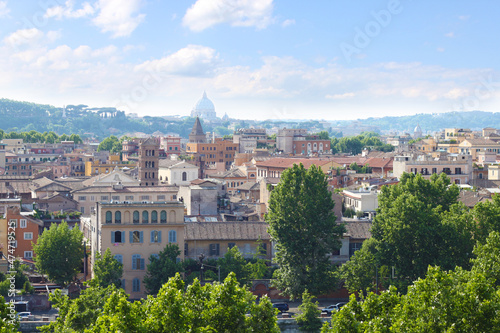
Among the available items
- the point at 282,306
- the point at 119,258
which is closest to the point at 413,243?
the point at 282,306

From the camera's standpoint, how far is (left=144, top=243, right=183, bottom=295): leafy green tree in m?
46.1

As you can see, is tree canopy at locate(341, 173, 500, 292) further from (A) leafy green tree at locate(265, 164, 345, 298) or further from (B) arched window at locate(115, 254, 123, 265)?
(B) arched window at locate(115, 254, 123, 265)

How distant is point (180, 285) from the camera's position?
31.4m

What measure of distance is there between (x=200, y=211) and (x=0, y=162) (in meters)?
65.5

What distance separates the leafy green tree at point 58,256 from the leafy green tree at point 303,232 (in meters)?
13.0

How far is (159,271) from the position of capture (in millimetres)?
46219

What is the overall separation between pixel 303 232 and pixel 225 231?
277 inches

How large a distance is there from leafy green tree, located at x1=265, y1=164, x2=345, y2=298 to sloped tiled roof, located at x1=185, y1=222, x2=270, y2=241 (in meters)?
3.55

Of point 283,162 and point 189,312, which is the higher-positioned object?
point 283,162

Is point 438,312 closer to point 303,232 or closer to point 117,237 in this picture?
point 303,232

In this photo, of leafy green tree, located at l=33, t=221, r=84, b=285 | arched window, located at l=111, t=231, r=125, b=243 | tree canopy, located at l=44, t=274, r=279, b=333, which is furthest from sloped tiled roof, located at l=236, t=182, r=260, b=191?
tree canopy, located at l=44, t=274, r=279, b=333

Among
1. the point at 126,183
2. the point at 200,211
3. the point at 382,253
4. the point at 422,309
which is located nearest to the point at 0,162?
the point at 126,183

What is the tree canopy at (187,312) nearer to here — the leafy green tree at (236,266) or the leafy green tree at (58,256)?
the leafy green tree at (236,266)

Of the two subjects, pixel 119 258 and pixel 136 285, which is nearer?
pixel 136 285
